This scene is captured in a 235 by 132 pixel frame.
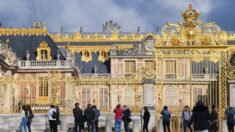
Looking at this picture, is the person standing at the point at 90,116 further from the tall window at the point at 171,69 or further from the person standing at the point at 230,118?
the tall window at the point at 171,69

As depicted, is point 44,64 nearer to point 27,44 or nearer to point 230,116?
point 27,44

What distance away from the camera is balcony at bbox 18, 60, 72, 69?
55.5 m

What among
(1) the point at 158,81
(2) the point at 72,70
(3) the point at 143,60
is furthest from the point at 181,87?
(1) the point at 158,81

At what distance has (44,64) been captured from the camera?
56500 mm

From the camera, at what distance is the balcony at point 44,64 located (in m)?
55.5

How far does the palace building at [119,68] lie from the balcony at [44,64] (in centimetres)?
7

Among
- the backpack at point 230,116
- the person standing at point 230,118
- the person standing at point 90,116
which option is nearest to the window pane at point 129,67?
the person standing at point 90,116

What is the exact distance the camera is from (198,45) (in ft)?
102

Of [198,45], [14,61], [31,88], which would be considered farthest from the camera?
[14,61]

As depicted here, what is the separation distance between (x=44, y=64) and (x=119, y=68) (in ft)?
35.4

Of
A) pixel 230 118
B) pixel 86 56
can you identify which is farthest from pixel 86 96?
pixel 230 118

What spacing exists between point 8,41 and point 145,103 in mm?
27429

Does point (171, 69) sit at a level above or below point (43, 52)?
below

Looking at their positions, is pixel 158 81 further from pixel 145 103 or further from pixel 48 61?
pixel 48 61
